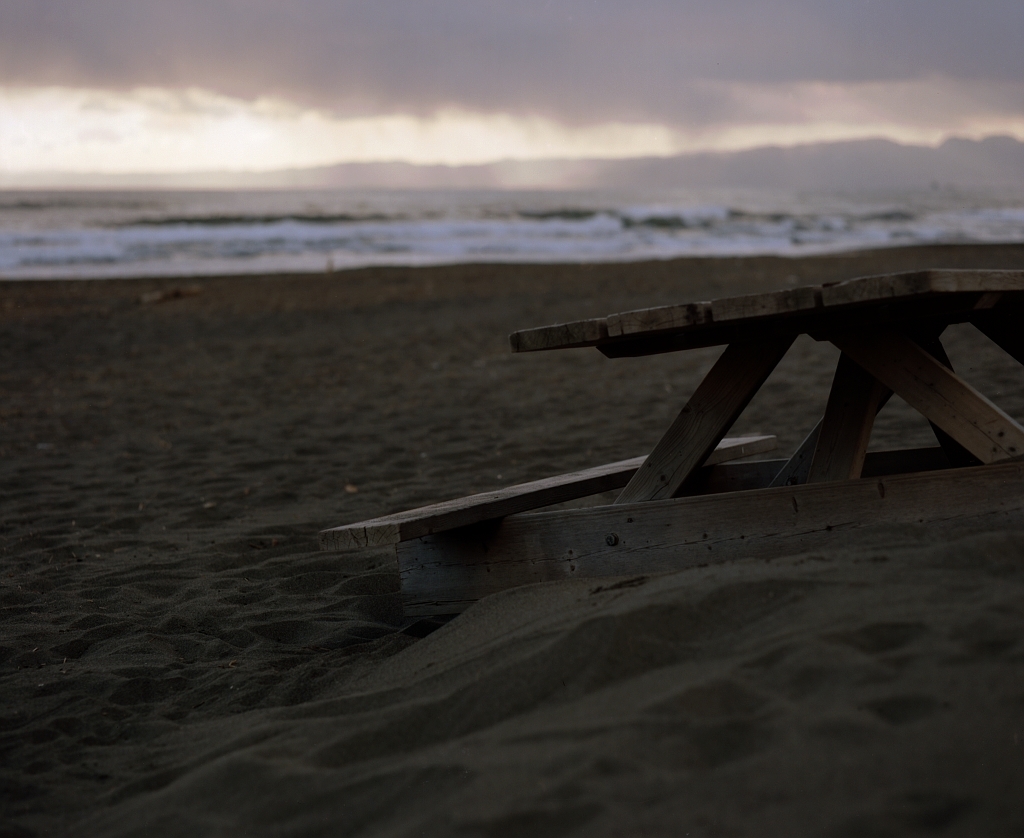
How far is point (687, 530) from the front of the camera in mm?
2824

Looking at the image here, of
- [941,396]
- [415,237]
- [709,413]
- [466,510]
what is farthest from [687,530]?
[415,237]

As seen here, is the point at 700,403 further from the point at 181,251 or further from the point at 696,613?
the point at 181,251

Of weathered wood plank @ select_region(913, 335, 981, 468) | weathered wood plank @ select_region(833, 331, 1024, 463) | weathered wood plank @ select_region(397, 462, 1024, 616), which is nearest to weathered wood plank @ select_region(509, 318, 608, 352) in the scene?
weathered wood plank @ select_region(397, 462, 1024, 616)

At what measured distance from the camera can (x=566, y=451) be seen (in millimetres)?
5828

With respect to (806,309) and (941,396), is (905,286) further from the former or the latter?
(941,396)

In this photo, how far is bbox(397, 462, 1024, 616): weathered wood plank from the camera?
2.54 meters

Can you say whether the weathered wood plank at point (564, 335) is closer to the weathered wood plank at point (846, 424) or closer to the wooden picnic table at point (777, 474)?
the wooden picnic table at point (777, 474)

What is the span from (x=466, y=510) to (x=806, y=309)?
1.27 m

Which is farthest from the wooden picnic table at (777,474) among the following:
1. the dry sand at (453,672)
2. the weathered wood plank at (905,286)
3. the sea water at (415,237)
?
the sea water at (415,237)

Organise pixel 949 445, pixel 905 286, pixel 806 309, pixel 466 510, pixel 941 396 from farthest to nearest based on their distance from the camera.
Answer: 1. pixel 949 445
2. pixel 466 510
3. pixel 941 396
4. pixel 806 309
5. pixel 905 286

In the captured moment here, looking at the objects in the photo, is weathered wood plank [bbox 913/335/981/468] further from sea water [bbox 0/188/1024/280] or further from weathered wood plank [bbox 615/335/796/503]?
sea water [bbox 0/188/1024/280]

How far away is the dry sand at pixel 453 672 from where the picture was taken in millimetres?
1576

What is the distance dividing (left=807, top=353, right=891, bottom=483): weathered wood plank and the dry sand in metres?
0.32

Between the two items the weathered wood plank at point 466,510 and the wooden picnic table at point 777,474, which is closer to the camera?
the wooden picnic table at point 777,474
